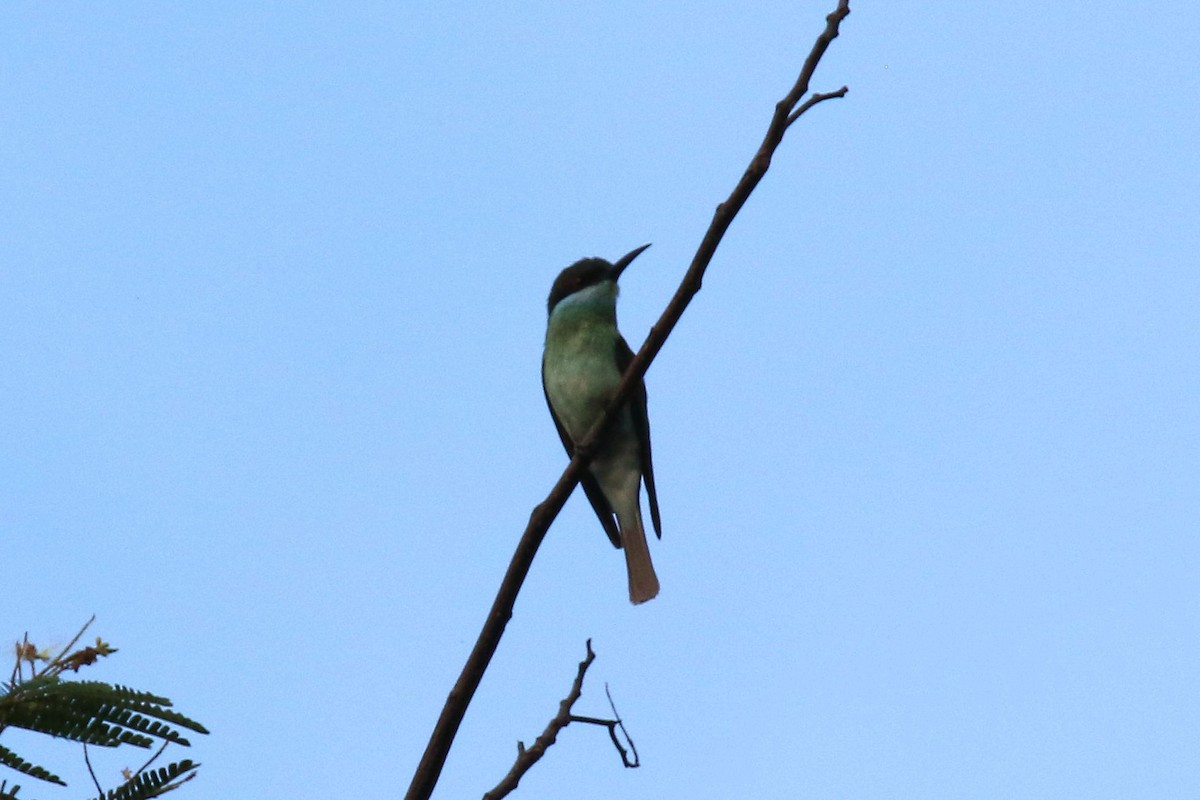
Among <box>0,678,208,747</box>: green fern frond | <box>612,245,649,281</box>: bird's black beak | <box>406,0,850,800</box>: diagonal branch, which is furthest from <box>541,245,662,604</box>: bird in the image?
<box>0,678,208,747</box>: green fern frond

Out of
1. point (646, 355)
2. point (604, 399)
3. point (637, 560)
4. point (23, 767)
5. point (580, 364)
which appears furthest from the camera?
point (580, 364)

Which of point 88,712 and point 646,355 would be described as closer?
point 88,712

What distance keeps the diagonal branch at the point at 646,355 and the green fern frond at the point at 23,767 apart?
2.25 ft

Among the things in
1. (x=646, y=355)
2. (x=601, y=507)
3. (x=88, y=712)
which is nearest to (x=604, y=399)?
(x=601, y=507)

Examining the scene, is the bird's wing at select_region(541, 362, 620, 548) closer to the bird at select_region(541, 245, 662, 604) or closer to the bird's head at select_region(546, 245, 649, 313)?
the bird at select_region(541, 245, 662, 604)

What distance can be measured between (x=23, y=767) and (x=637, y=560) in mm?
3997

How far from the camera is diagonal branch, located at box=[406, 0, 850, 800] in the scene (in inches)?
109

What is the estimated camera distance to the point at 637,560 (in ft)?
20.3

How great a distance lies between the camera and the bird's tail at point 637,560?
19.5 feet

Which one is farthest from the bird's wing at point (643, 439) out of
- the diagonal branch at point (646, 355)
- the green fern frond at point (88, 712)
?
the green fern frond at point (88, 712)

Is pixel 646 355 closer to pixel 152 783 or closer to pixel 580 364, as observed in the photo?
pixel 152 783

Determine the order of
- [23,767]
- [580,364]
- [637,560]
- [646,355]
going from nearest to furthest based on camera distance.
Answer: [23,767] → [646,355] → [637,560] → [580,364]

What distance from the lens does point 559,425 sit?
6969mm

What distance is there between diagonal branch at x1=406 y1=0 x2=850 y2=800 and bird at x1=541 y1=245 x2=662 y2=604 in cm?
287
